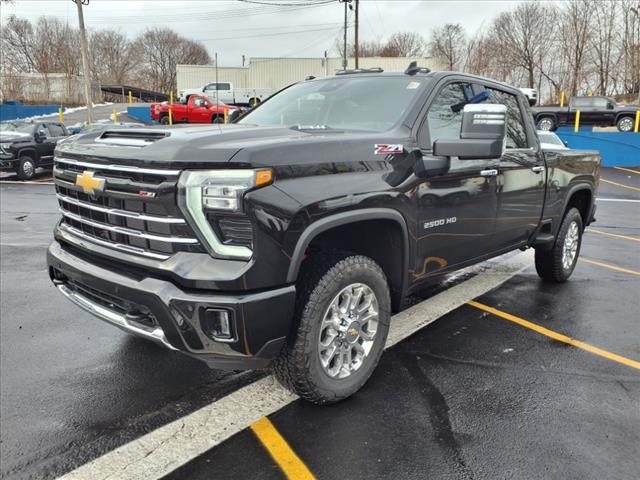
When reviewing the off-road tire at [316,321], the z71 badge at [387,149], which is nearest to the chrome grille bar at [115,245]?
the off-road tire at [316,321]

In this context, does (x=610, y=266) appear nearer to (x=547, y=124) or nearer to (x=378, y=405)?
(x=378, y=405)

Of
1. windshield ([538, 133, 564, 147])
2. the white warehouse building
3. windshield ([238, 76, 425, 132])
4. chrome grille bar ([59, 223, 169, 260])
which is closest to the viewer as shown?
chrome grille bar ([59, 223, 169, 260])

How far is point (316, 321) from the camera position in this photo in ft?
9.10

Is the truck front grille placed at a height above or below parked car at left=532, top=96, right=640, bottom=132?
below

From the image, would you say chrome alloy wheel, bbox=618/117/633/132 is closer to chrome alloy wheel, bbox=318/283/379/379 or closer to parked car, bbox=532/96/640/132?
parked car, bbox=532/96/640/132

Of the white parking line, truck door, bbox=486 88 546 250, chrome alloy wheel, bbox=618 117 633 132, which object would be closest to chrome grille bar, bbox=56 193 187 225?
the white parking line

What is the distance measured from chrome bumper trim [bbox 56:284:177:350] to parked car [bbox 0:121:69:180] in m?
14.8

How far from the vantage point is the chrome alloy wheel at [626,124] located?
77.7ft

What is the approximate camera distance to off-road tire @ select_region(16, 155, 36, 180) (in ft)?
51.9

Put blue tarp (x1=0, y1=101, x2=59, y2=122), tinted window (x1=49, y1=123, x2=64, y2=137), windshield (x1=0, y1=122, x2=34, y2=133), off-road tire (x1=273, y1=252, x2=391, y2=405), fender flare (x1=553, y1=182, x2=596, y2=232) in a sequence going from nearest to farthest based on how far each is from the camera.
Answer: off-road tire (x1=273, y1=252, x2=391, y2=405)
fender flare (x1=553, y1=182, x2=596, y2=232)
windshield (x1=0, y1=122, x2=34, y2=133)
tinted window (x1=49, y1=123, x2=64, y2=137)
blue tarp (x1=0, y1=101, x2=59, y2=122)

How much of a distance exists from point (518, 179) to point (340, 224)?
2.29m

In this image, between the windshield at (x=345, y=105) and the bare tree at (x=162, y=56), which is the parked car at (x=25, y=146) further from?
the bare tree at (x=162, y=56)

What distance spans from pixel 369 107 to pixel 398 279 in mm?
1268

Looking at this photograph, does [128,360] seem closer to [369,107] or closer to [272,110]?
[272,110]
